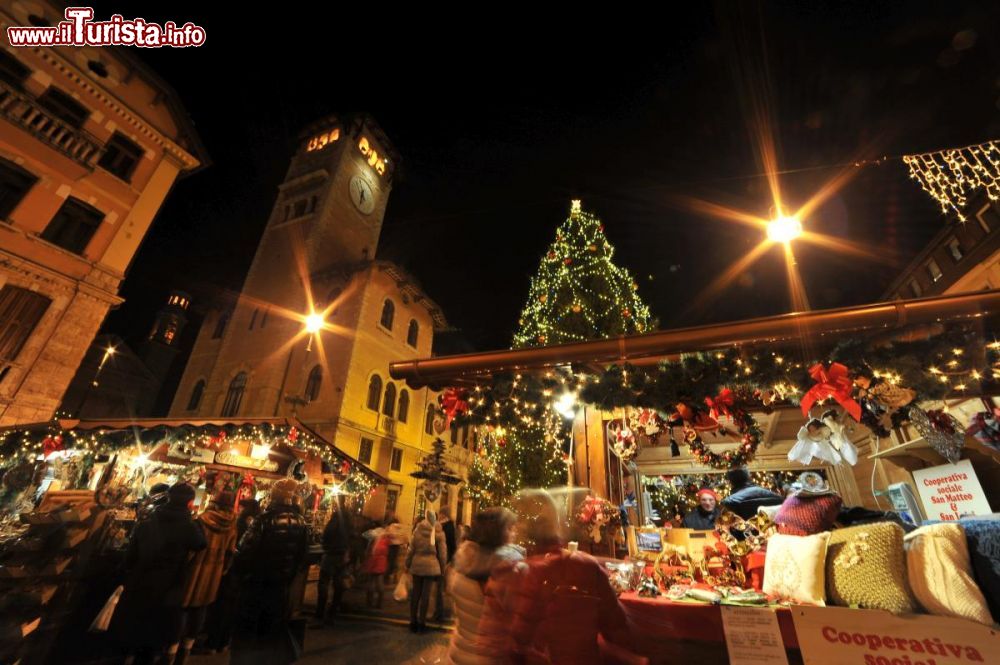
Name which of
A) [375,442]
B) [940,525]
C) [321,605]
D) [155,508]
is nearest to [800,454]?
[940,525]

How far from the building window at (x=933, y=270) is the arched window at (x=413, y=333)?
84.2 feet

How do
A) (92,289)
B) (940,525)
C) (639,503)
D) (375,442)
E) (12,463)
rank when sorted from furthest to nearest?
1. (375,442)
2. (92,289)
3. (12,463)
4. (639,503)
5. (940,525)

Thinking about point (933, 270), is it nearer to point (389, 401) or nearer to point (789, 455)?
point (789, 455)

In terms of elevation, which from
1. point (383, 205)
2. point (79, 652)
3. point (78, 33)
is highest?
point (383, 205)

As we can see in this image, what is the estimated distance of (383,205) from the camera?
29.6 m

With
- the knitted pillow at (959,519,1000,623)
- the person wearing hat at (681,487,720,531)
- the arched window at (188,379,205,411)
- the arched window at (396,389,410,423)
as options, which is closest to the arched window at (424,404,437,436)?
the arched window at (396,389,410,423)

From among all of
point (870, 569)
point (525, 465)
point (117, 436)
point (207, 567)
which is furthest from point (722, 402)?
point (117, 436)

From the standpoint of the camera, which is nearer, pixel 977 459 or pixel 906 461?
pixel 977 459

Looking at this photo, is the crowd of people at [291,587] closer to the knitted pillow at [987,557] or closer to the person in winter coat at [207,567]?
the person in winter coat at [207,567]

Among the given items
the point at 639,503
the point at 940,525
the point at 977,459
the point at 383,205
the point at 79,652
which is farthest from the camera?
the point at 383,205

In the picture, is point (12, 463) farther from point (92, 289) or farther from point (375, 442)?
point (375, 442)

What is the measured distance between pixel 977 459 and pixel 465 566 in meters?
8.90

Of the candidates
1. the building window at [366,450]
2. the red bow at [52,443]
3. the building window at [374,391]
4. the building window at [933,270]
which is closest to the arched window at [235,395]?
the building window at [374,391]

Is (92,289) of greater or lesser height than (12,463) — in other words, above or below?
above
